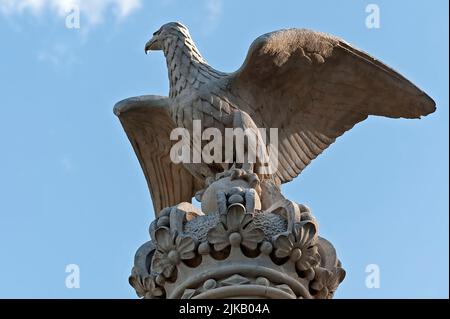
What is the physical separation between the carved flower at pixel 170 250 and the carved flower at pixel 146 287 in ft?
0.56

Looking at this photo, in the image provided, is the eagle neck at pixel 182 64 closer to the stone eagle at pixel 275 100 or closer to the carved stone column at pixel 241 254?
the stone eagle at pixel 275 100

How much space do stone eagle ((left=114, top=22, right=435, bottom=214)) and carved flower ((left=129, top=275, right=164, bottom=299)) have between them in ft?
7.46

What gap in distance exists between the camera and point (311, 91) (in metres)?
17.6

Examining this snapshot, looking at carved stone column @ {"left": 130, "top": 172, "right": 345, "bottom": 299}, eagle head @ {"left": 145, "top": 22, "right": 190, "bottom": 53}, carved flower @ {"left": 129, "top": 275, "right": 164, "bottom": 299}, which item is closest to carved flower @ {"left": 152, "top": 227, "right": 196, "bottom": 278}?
carved stone column @ {"left": 130, "top": 172, "right": 345, "bottom": 299}

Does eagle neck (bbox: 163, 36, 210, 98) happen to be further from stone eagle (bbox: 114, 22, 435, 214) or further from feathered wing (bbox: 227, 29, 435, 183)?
feathered wing (bbox: 227, 29, 435, 183)

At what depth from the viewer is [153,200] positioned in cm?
1783

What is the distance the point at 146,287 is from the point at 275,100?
3.52 metres

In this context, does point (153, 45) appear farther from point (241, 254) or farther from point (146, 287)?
point (241, 254)

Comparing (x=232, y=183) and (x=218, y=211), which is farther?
(x=232, y=183)

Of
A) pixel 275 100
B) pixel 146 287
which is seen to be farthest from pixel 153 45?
pixel 146 287

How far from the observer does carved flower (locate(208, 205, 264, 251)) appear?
1414 centimetres

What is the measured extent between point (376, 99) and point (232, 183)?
2958 mm
